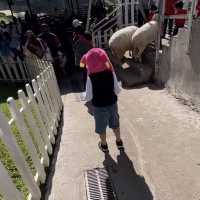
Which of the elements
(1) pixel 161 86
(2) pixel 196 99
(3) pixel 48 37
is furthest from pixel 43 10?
(2) pixel 196 99

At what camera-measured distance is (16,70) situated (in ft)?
25.5

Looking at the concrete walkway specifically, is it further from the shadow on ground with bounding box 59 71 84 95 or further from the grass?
the shadow on ground with bounding box 59 71 84 95

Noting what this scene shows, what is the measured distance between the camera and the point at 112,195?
2705mm

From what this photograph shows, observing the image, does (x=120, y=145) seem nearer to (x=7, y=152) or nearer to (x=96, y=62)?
(x=96, y=62)

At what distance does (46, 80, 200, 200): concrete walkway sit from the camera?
2742mm

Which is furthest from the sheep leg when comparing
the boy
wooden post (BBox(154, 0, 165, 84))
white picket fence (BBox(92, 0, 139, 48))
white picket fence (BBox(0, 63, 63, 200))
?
the boy

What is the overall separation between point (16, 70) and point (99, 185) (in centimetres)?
600

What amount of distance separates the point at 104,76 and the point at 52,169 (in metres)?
1.48

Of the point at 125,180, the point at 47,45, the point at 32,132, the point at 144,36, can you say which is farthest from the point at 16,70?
the point at 125,180

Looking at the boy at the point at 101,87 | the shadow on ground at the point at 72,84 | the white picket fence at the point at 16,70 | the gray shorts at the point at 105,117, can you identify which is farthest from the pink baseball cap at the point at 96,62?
the white picket fence at the point at 16,70

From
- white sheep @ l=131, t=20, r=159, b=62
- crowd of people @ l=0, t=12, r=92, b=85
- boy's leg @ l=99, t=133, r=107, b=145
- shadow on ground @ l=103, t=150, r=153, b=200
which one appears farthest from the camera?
crowd of people @ l=0, t=12, r=92, b=85

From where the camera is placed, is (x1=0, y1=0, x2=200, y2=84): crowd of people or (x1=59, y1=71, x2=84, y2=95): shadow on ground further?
(x1=59, y1=71, x2=84, y2=95): shadow on ground

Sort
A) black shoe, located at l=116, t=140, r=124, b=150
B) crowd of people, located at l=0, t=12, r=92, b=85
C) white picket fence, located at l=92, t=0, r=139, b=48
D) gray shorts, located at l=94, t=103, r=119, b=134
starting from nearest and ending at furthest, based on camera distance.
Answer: gray shorts, located at l=94, t=103, r=119, b=134, black shoe, located at l=116, t=140, r=124, b=150, crowd of people, located at l=0, t=12, r=92, b=85, white picket fence, located at l=92, t=0, r=139, b=48

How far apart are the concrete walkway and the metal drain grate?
8cm
